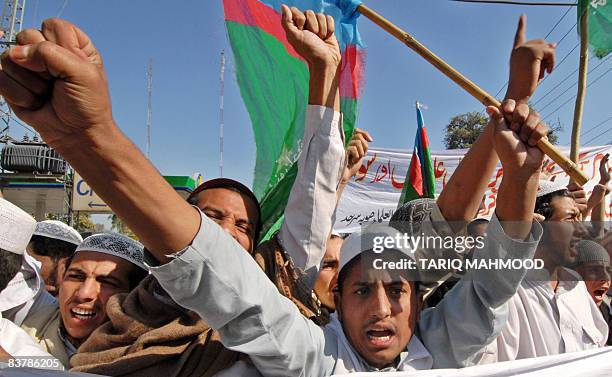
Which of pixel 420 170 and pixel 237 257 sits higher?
pixel 237 257

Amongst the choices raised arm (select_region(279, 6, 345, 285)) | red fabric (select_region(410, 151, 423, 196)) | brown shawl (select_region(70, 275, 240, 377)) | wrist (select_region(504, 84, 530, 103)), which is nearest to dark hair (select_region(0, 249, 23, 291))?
brown shawl (select_region(70, 275, 240, 377))

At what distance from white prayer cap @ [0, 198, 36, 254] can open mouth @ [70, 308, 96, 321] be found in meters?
0.28

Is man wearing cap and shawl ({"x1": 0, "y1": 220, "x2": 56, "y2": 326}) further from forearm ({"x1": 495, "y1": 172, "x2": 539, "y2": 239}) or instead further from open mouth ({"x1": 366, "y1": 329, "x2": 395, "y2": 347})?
forearm ({"x1": 495, "y1": 172, "x2": 539, "y2": 239})

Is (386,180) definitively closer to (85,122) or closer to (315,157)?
(315,157)

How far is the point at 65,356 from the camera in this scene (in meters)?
1.67

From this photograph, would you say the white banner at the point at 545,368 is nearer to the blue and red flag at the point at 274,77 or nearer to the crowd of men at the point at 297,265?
the crowd of men at the point at 297,265

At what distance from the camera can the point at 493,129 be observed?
1.32 meters

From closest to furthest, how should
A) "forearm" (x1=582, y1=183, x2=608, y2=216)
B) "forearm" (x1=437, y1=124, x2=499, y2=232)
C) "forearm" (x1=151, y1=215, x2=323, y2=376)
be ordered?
"forearm" (x1=151, y1=215, x2=323, y2=376)
"forearm" (x1=437, y1=124, x2=499, y2=232)
"forearm" (x1=582, y1=183, x2=608, y2=216)

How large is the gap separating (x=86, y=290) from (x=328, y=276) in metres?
1.01

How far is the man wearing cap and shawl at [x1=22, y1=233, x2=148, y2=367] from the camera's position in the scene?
5.58 ft

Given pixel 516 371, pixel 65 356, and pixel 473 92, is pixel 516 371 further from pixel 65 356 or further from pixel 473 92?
pixel 65 356

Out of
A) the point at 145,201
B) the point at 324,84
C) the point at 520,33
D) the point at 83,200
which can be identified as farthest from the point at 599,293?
the point at 83,200

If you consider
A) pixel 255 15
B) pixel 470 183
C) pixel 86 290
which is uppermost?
pixel 255 15

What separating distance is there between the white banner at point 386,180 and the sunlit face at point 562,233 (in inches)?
152
